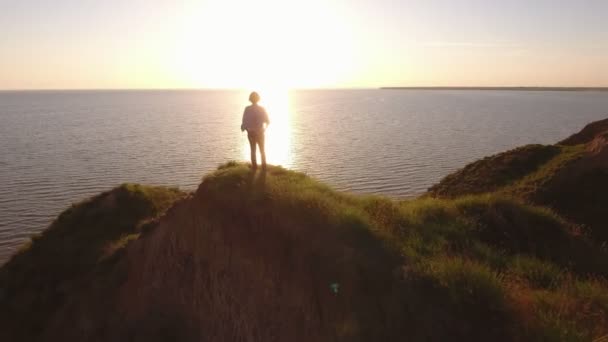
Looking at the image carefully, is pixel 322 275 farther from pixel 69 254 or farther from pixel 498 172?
pixel 498 172

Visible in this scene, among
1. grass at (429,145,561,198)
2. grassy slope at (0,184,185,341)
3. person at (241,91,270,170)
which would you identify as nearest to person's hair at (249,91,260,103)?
person at (241,91,270,170)

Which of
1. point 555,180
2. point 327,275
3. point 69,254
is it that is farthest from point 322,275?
point 555,180

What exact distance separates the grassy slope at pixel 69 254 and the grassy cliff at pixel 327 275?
8.8 inches

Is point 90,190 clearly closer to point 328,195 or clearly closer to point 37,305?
point 37,305

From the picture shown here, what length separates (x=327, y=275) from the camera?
33.7ft

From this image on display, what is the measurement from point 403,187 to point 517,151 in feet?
38.7

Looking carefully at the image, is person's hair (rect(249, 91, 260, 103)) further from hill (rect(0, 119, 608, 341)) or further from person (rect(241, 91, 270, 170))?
hill (rect(0, 119, 608, 341))

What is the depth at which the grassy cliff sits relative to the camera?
7848mm

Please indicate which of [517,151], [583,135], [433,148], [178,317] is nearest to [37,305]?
[178,317]

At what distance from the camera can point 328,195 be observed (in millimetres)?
14258

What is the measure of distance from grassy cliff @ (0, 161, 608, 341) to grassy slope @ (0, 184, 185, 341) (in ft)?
0.73

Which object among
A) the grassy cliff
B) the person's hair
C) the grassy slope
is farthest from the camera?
the grassy slope

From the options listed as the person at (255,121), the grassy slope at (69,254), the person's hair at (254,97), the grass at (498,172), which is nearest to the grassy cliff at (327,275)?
the grassy slope at (69,254)

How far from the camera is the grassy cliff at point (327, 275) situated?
7.85 meters
